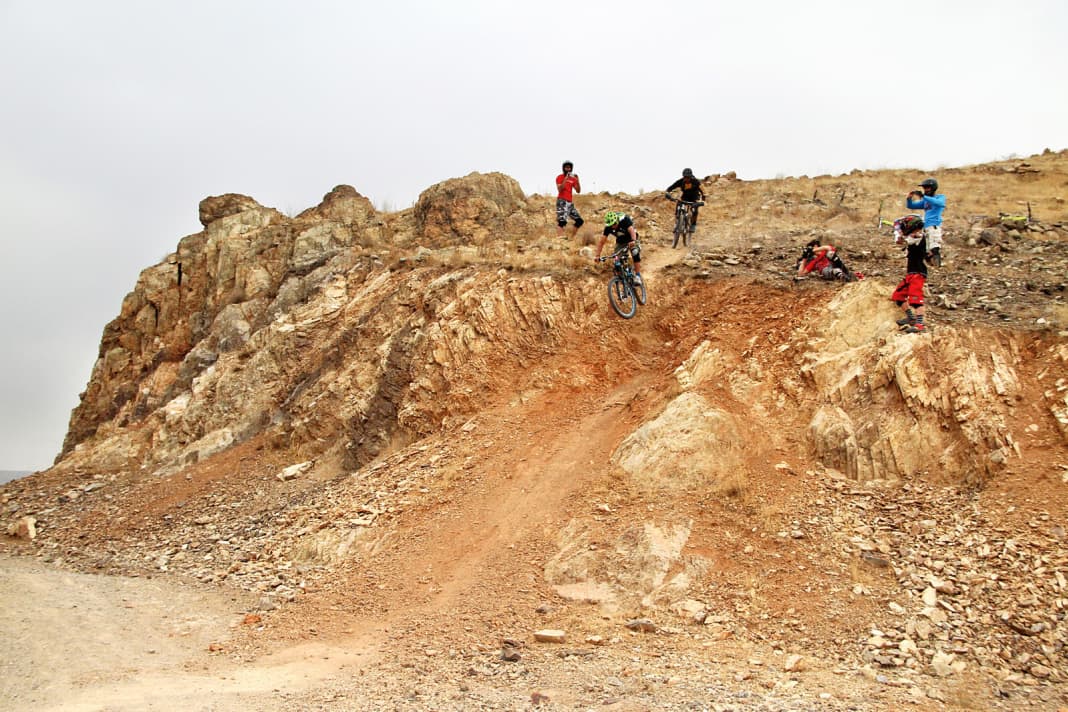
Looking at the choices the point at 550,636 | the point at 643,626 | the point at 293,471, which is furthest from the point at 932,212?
the point at 293,471

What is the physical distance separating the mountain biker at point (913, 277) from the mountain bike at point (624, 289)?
4283mm

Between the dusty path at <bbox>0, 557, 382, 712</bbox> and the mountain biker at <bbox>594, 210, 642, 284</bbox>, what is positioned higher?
the mountain biker at <bbox>594, 210, 642, 284</bbox>

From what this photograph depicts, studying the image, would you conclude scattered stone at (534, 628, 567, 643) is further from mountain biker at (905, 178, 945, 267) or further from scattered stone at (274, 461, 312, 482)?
mountain biker at (905, 178, 945, 267)

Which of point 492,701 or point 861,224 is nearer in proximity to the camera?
point 492,701

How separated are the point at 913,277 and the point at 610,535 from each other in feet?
18.3

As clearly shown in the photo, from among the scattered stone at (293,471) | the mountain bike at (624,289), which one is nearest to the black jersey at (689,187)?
the mountain bike at (624,289)

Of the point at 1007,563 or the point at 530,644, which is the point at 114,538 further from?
the point at 1007,563

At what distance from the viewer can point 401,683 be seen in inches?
273

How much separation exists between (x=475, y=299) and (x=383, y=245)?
5.96 meters

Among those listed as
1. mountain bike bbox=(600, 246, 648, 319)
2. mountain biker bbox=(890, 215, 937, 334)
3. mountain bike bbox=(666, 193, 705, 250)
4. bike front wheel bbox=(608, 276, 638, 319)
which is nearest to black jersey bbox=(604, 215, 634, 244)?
mountain bike bbox=(600, 246, 648, 319)

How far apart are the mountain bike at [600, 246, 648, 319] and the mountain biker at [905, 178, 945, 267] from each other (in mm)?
4572

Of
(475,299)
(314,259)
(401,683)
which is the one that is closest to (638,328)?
(475,299)

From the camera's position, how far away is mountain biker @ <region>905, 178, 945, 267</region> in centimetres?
1042

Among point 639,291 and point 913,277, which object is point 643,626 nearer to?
point 913,277
